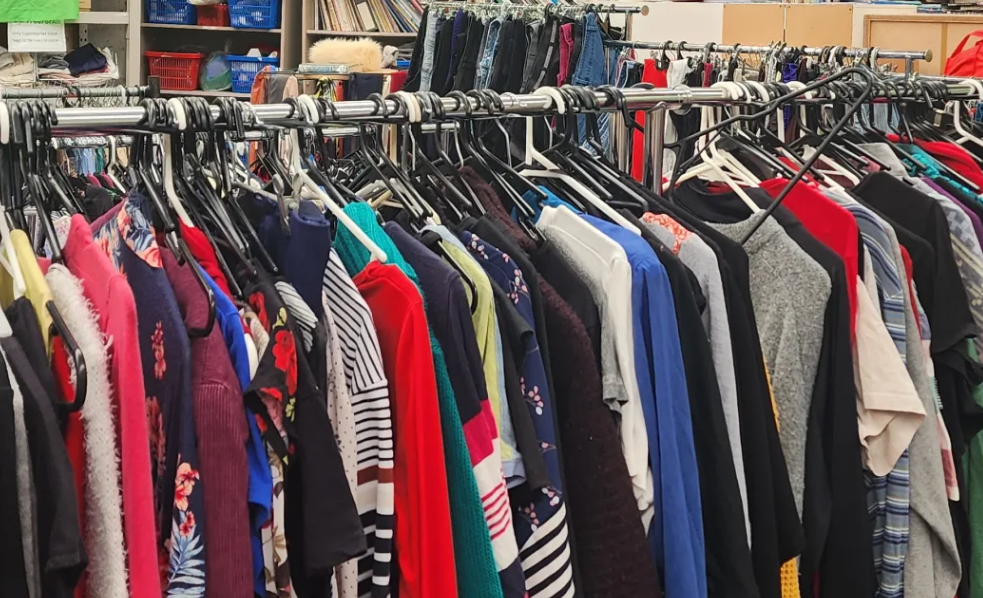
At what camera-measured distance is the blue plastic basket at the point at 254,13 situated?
4.82m

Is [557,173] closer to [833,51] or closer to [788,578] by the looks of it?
[788,578]

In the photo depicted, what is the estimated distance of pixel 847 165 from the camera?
160 centimetres

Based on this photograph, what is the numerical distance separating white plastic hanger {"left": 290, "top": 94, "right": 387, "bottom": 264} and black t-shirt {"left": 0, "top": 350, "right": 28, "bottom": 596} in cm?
37

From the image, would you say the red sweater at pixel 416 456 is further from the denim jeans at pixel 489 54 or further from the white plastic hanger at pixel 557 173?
the denim jeans at pixel 489 54

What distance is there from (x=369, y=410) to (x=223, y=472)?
173mm

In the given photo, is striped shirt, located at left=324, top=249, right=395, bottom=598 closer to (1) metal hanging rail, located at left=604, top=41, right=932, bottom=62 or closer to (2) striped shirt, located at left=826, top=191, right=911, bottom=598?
(2) striped shirt, located at left=826, top=191, right=911, bottom=598

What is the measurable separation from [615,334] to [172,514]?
0.49 meters

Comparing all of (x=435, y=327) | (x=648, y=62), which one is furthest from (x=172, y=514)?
(x=648, y=62)

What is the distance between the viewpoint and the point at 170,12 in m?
4.89

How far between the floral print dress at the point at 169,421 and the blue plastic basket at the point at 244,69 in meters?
4.12

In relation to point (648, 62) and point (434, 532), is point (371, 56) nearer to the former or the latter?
point (648, 62)

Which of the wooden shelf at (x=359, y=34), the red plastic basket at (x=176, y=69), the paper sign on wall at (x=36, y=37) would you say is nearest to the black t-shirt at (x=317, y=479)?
the paper sign on wall at (x=36, y=37)

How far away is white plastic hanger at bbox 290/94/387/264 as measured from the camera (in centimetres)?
100

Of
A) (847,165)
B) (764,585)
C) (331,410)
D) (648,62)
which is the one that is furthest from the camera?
(648,62)
